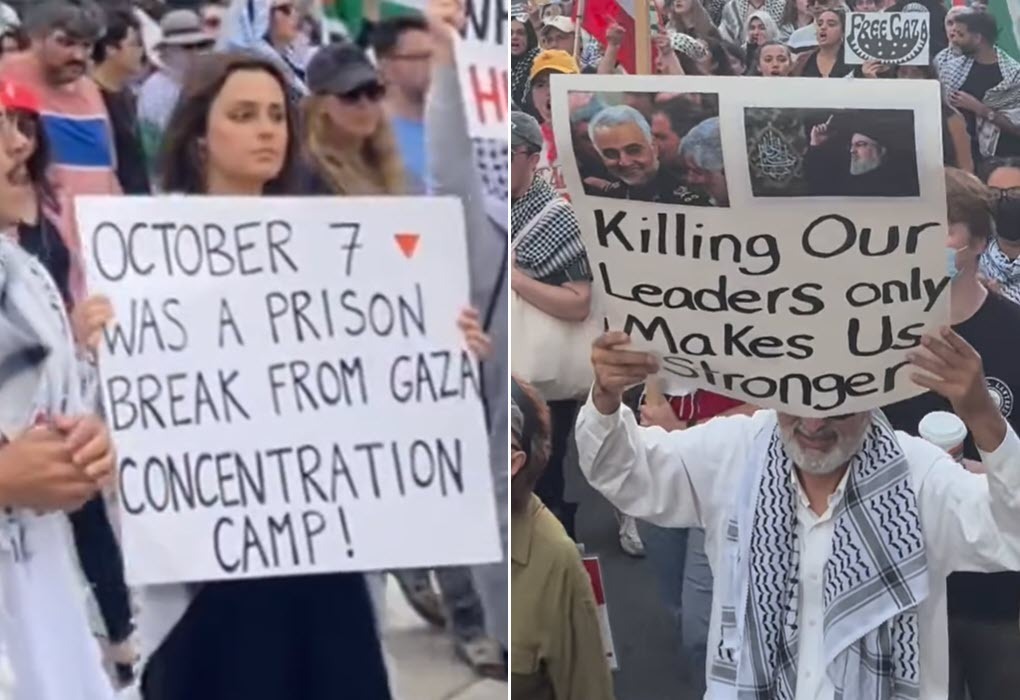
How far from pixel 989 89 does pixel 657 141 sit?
0.45 m

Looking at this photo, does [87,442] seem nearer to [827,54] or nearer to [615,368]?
[615,368]

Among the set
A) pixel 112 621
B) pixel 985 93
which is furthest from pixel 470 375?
pixel 985 93

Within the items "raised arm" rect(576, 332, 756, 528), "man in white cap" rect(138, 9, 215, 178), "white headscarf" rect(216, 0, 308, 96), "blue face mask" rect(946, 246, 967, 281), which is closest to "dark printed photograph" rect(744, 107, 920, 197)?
"blue face mask" rect(946, 246, 967, 281)

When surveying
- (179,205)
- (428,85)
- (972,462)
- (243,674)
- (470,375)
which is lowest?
(243,674)

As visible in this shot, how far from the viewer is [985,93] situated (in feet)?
6.20

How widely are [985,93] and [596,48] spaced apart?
0.53 meters

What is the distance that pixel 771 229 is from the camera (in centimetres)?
192

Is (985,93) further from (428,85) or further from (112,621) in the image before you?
(112,621)

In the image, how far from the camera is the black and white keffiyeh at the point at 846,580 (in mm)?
1968

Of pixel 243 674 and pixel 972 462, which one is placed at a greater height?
pixel 972 462

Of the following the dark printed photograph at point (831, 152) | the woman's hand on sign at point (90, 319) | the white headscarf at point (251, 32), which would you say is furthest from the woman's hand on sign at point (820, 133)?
the woman's hand on sign at point (90, 319)

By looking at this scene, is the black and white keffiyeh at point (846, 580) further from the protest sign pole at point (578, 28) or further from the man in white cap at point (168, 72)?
the man in white cap at point (168, 72)

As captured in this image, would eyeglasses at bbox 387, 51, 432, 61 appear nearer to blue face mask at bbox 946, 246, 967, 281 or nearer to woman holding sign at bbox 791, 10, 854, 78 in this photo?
woman holding sign at bbox 791, 10, 854, 78

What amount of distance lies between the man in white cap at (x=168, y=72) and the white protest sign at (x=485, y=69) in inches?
13.7
